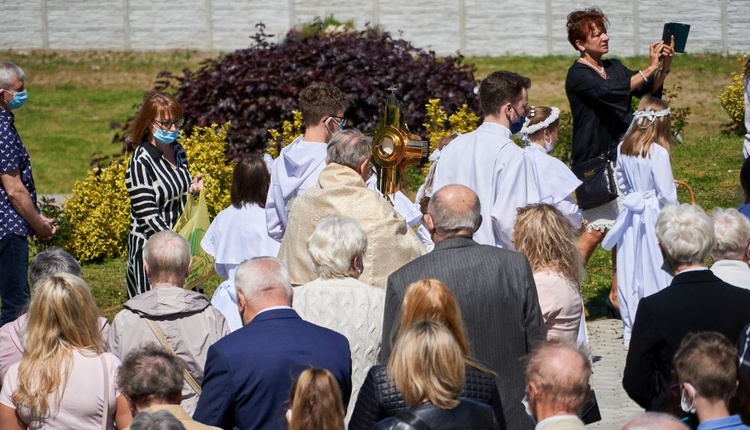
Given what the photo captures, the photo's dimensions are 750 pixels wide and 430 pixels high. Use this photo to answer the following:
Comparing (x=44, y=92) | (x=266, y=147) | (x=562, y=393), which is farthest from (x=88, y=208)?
(x=44, y=92)

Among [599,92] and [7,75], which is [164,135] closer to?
[7,75]

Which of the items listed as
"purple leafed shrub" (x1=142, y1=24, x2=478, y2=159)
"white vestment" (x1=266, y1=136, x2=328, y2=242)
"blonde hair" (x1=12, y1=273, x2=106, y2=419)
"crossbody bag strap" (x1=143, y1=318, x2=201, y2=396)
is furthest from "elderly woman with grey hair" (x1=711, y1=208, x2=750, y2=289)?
"purple leafed shrub" (x1=142, y1=24, x2=478, y2=159)

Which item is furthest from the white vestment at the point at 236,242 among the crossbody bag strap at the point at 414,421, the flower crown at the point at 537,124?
the crossbody bag strap at the point at 414,421

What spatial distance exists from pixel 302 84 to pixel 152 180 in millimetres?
7040

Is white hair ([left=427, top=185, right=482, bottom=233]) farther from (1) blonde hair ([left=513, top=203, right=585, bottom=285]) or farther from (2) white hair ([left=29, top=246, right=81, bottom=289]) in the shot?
(2) white hair ([left=29, top=246, right=81, bottom=289])

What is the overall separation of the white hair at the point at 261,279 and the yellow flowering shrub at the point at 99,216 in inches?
325

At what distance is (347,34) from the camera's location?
53.4 ft

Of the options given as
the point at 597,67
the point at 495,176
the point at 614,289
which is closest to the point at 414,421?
the point at 495,176

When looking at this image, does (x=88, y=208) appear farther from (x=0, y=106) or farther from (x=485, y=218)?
(x=485, y=218)

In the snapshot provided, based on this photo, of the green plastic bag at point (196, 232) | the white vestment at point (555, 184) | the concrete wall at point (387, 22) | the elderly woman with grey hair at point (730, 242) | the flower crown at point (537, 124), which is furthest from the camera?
the concrete wall at point (387, 22)

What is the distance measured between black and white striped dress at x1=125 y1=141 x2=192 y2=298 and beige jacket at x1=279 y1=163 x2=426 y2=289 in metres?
1.56

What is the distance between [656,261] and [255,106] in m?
6.88

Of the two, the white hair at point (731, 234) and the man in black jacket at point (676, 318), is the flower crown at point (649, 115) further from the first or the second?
the man in black jacket at point (676, 318)

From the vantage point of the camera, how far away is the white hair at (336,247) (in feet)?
18.7
